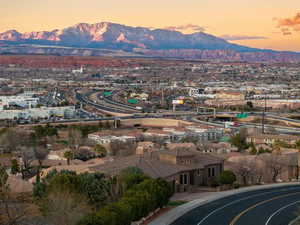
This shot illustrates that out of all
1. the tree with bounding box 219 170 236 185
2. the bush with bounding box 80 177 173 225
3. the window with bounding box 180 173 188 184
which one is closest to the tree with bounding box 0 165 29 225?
the bush with bounding box 80 177 173 225

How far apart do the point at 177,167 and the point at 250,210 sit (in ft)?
23.5

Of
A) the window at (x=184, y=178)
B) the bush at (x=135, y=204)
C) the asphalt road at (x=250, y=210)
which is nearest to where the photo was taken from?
the bush at (x=135, y=204)

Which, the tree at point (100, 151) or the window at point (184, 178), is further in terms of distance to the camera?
the tree at point (100, 151)

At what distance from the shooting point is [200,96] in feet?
429

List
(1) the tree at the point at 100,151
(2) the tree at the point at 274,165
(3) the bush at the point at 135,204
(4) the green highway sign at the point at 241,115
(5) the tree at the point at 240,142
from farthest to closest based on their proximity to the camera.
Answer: (4) the green highway sign at the point at 241,115 → (5) the tree at the point at 240,142 → (1) the tree at the point at 100,151 → (2) the tree at the point at 274,165 → (3) the bush at the point at 135,204

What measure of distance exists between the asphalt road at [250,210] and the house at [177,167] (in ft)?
11.2

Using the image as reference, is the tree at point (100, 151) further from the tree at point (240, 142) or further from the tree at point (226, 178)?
the tree at point (226, 178)

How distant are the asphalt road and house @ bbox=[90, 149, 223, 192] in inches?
134

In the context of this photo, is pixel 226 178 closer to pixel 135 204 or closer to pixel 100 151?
pixel 135 204

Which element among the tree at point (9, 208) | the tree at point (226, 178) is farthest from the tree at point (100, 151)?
the tree at point (9, 208)

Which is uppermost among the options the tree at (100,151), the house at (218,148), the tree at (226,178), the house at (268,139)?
the tree at (226,178)

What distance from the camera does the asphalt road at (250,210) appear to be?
24500mm

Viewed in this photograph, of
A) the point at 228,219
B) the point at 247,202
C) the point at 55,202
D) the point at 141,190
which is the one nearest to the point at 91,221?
the point at 55,202

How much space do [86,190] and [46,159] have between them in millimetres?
22510
